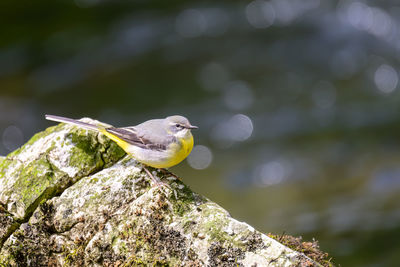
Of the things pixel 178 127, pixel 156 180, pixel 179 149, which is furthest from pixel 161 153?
pixel 178 127

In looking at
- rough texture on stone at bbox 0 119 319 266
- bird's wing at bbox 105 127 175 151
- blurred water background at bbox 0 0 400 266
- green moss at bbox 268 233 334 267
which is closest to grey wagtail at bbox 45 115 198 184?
bird's wing at bbox 105 127 175 151

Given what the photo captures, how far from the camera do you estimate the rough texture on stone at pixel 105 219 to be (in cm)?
431

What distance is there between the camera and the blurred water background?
12.4 meters

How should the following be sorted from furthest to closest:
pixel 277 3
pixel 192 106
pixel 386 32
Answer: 1. pixel 277 3
2. pixel 386 32
3. pixel 192 106

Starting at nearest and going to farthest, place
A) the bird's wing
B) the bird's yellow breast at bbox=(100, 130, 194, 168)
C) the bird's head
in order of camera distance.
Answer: the bird's yellow breast at bbox=(100, 130, 194, 168) < the bird's wing < the bird's head

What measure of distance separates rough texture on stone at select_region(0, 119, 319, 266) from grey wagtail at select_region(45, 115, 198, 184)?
0.16 metres

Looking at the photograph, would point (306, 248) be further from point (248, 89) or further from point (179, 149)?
→ point (248, 89)

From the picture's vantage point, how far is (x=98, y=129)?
17.7ft

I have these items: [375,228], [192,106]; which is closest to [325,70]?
[192,106]

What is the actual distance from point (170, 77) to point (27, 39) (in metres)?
6.05

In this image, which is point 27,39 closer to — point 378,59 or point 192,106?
point 192,106

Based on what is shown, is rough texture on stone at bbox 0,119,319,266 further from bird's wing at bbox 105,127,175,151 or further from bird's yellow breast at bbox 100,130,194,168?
bird's wing at bbox 105,127,175,151

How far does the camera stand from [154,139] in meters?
5.57

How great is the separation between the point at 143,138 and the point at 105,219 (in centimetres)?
125
